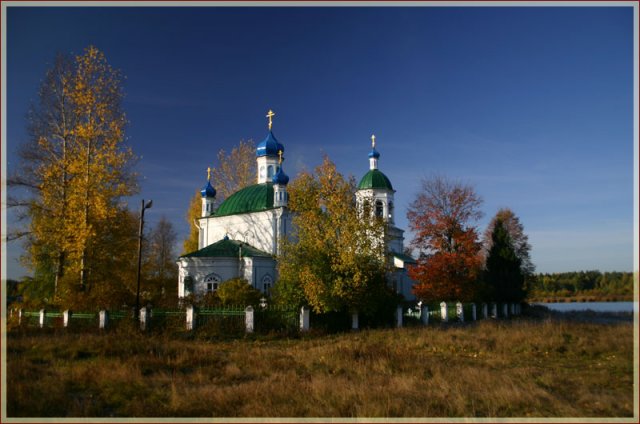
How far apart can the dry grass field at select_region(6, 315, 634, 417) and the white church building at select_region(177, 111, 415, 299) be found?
11.1 metres

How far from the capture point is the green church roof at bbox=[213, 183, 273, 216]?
34.7 meters

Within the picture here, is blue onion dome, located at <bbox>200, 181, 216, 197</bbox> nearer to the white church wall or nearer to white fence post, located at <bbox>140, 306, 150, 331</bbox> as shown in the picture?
the white church wall

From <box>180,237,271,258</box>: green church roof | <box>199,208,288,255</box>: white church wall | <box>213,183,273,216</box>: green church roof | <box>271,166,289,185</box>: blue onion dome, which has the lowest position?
<box>180,237,271,258</box>: green church roof

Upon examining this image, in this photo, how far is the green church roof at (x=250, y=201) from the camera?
114ft

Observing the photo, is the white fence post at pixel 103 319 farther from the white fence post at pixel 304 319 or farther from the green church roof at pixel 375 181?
the green church roof at pixel 375 181

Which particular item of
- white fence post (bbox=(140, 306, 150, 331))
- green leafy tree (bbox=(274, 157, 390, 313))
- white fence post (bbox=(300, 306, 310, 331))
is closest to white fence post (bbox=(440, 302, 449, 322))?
green leafy tree (bbox=(274, 157, 390, 313))

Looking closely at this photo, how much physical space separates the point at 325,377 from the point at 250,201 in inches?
1005

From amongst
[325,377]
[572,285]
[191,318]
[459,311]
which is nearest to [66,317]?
[191,318]

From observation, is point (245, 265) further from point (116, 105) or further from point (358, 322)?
point (116, 105)

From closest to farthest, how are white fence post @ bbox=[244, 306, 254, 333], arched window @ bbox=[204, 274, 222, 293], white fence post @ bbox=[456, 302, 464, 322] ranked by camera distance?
1. white fence post @ bbox=[244, 306, 254, 333]
2. white fence post @ bbox=[456, 302, 464, 322]
3. arched window @ bbox=[204, 274, 222, 293]

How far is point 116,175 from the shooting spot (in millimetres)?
21203

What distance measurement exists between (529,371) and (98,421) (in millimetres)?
9435

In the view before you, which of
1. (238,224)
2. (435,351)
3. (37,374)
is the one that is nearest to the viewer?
(37,374)

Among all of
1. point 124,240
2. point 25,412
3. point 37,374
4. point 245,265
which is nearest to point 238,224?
point 245,265
